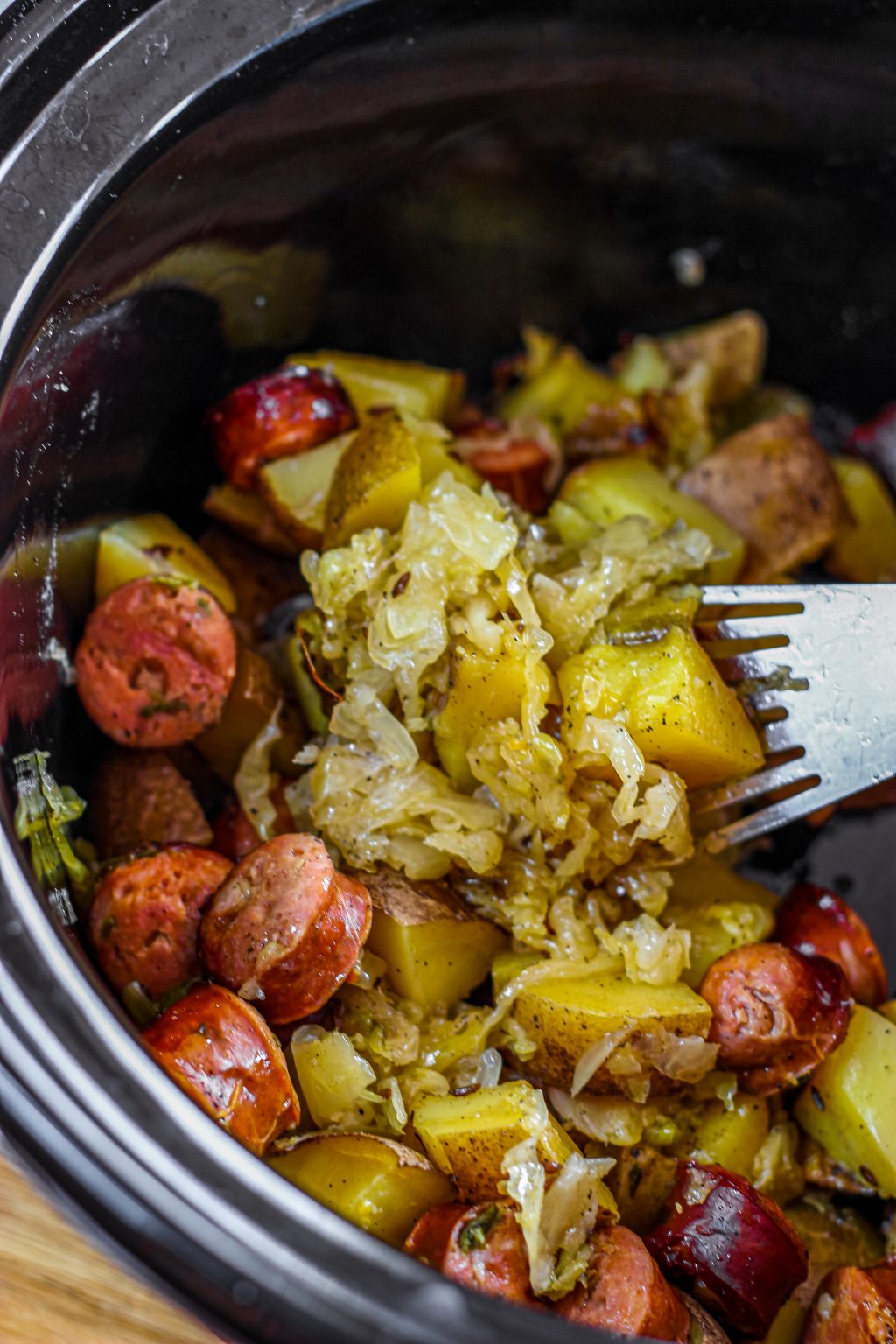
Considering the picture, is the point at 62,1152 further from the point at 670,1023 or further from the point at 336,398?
the point at 336,398

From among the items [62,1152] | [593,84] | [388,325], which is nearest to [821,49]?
[593,84]

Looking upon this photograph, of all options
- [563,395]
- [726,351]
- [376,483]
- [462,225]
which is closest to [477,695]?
[376,483]

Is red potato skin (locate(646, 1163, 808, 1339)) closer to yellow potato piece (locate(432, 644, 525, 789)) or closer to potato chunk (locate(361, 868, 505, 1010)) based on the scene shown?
potato chunk (locate(361, 868, 505, 1010))

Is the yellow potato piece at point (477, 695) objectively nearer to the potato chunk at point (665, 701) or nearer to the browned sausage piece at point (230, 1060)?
the potato chunk at point (665, 701)

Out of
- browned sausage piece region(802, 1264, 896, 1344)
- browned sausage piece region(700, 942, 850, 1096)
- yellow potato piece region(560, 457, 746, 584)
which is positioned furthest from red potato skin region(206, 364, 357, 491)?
browned sausage piece region(802, 1264, 896, 1344)

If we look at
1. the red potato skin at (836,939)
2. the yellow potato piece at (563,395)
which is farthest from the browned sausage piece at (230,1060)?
the yellow potato piece at (563,395)

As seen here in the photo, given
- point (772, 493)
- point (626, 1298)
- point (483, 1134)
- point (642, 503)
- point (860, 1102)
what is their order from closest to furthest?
1. point (626, 1298)
2. point (483, 1134)
3. point (860, 1102)
4. point (642, 503)
5. point (772, 493)

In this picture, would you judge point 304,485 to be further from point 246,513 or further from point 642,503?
point 642,503
